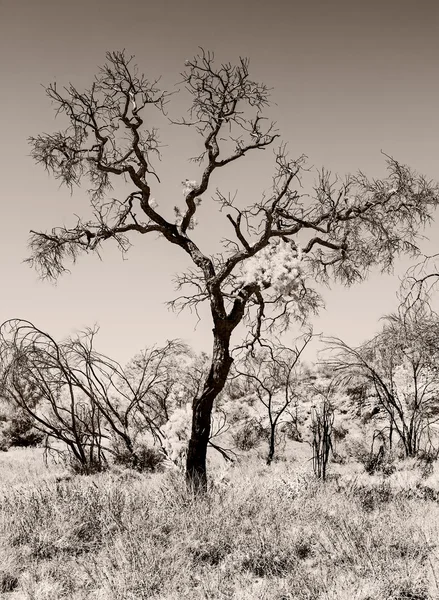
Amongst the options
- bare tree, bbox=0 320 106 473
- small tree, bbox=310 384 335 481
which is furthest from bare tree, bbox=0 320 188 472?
small tree, bbox=310 384 335 481

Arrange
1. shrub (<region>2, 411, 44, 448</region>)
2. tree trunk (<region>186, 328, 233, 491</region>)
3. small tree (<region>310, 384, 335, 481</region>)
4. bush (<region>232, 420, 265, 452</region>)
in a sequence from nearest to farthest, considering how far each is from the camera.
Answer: tree trunk (<region>186, 328, 233, 491</region>) < small tree (<region>310, 384, 335, 481</region>) < bush (<region>232, 420, 265, 452</region>) < shrub (<region>2, 411, 44, 448</region>)

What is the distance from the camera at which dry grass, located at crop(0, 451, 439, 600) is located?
4652 millimetres

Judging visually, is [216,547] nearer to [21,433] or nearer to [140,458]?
[140,458]

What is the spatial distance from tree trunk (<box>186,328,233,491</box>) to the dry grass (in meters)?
0.73

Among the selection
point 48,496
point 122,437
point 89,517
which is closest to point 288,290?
point 89,517

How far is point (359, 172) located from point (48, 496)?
8.66m

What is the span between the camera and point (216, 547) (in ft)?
18.6

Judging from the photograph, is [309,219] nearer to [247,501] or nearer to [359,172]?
[359,172]

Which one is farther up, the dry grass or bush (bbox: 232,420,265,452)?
bush (bbox: 232,420,265,452)

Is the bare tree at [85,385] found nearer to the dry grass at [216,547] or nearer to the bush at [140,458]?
the bush at [140,458]

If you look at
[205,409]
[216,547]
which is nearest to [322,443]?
[205,409]

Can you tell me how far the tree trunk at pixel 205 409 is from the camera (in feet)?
28.7

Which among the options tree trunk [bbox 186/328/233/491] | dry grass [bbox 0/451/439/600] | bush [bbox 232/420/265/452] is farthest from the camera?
bush [bbox 232/420/265/452]

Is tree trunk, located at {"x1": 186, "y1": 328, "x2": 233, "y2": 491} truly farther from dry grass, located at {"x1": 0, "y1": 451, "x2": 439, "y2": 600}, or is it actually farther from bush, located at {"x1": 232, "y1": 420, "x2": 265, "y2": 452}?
bush, located at {"x1": 232, "y1": 420, "x2": 265, "y2": 452}
